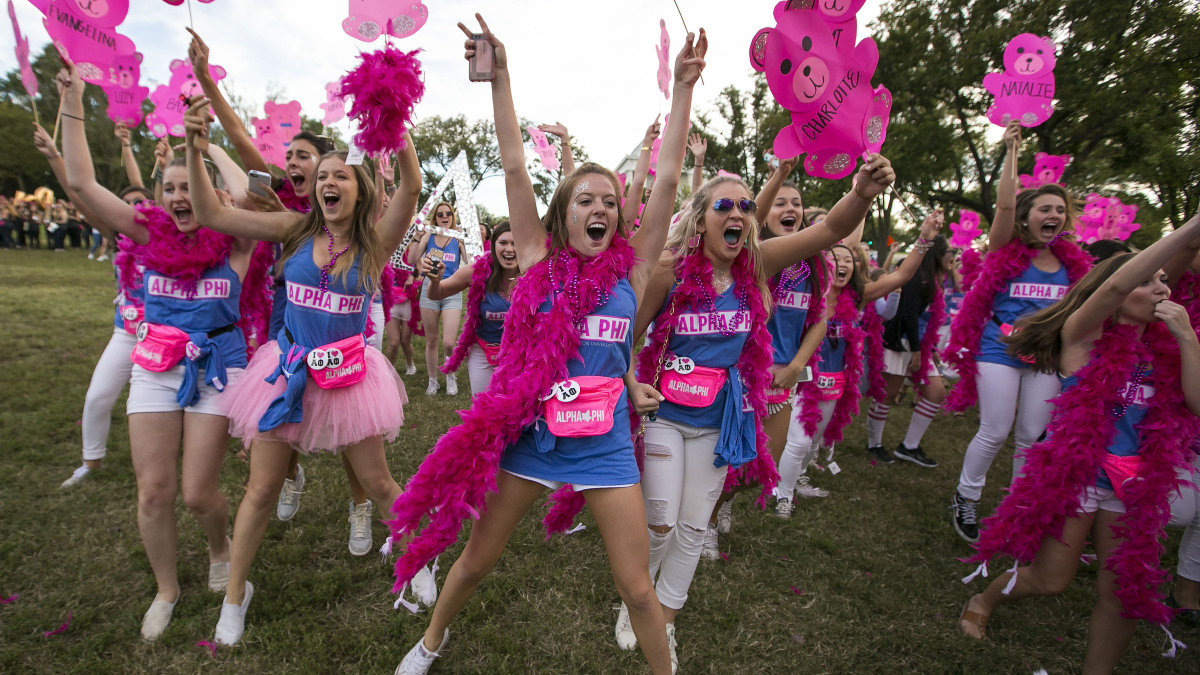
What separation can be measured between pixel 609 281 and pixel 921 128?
17.6 metres

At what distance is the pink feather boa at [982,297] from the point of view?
407 centimetres

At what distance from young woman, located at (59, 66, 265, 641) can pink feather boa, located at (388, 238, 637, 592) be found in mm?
1367

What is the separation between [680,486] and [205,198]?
252 cm

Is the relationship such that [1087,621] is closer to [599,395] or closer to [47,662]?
[599,395]

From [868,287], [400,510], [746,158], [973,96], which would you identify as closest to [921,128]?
[973,96]

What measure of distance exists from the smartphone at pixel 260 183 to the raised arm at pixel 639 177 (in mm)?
1831

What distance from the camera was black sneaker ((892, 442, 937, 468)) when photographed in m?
5.89

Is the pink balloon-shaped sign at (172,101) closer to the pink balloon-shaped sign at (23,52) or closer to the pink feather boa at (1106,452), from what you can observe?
the pink balloon-shaped sign at (23,52)

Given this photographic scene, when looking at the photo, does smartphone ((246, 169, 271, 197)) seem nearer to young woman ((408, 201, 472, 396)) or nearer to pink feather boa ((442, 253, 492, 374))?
pink feather boa ((442, 253, 492, 374))

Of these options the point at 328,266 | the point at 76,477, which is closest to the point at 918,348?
the point at 328,266

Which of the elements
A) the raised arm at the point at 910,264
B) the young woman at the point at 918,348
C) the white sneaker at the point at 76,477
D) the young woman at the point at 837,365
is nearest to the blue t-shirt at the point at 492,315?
the young woman at the point at 837,365

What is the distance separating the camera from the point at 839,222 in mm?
2463

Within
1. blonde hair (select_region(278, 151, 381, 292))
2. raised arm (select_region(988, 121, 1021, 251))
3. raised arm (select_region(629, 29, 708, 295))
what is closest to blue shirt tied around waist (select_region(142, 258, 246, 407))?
blonde hair (select_region(278, 151, 381, 292))

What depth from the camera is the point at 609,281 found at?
92.7 inches
